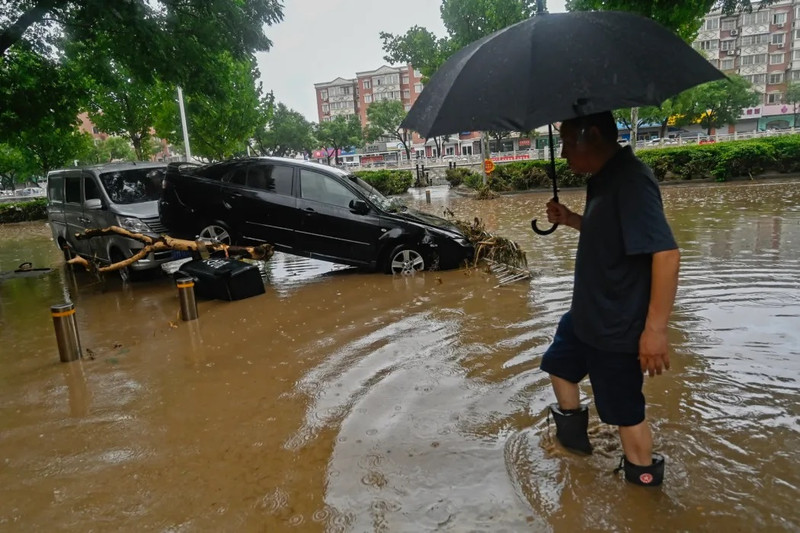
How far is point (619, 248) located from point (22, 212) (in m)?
31.0

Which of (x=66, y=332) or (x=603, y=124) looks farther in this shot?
(x=66, y=332)

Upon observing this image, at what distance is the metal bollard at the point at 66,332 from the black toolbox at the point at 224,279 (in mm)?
1897

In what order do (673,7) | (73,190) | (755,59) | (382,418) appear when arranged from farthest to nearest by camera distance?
1. (755,59)
2. (73,190)
3. (673,7)
4. (382,418)

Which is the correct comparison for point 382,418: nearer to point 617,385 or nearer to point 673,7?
point 617,385

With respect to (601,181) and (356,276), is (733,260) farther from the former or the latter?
(601,181)

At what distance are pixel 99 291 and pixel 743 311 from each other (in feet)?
29.8

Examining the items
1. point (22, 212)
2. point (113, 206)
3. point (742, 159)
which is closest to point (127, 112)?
point (22, 212)

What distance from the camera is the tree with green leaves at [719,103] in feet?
162

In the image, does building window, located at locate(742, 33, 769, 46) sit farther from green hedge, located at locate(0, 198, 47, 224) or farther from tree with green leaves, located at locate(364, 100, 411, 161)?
green hedge, located at locate(0, 198, 47, 224)

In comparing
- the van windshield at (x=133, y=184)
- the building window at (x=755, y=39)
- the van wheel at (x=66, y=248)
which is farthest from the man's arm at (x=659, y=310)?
the building window at (x=755, y=39)

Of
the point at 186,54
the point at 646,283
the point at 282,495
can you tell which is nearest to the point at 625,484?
the point at 646,283

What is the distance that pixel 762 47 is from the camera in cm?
6531

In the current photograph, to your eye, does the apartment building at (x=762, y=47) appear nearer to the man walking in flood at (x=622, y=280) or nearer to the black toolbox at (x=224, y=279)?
the black toolbox at (x=224, y=279)

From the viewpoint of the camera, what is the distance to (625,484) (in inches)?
107
